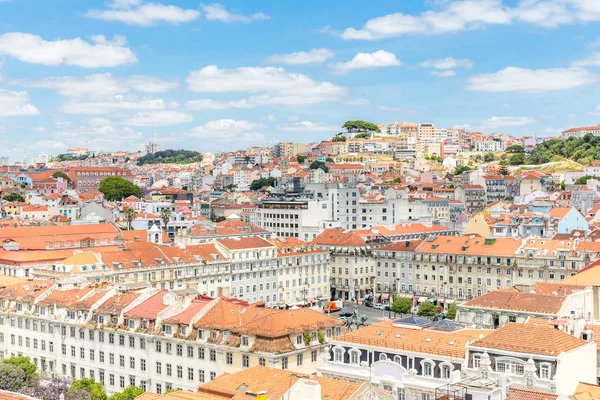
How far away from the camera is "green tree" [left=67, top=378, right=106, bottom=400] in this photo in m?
50.2

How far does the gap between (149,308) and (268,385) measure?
2091cm

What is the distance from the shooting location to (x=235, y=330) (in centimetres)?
5019

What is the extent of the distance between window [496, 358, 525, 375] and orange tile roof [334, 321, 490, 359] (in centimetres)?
269

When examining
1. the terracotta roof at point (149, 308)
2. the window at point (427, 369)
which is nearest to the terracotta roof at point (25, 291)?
the terracotta roof at point (149, 308)

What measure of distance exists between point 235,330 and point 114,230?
217ft

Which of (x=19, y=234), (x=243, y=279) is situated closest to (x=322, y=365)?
(x=243, y=279)

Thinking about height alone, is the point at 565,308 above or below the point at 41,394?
above

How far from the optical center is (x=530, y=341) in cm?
3797

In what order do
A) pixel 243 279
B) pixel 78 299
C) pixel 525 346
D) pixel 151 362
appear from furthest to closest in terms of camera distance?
pixel 243 279, pixel 78 299, pixel 151 362, pixel 525 346

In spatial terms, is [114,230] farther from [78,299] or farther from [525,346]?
[525,346]

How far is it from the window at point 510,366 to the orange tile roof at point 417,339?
2688 mm

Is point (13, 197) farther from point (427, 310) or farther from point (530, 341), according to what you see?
point (530, 341)

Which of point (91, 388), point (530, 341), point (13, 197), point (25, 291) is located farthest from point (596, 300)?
point (13, 197)

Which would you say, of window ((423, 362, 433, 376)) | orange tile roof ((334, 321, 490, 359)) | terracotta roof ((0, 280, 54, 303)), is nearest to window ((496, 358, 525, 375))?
orange tile roof ((334, 321, 490, 359))
